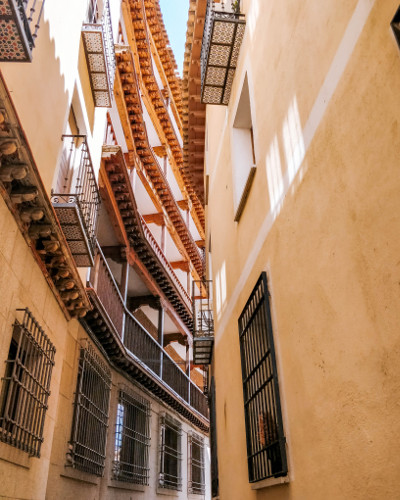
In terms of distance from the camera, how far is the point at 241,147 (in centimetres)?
696

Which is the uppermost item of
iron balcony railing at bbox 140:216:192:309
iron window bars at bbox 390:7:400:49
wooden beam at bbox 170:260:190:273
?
wooden beam at bbox 170:260:190:273

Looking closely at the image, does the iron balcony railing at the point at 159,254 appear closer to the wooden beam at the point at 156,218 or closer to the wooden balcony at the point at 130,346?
the wooden beam at the point at 156,218

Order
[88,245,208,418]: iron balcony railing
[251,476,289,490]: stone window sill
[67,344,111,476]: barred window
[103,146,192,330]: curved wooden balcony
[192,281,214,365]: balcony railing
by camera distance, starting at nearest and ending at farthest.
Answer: [251,476,289,490]: stone window sill < [67,344,111,476]: barred window < [88,245,208,418]: iron balcony railing < [192,281,214,365]: balcony railing < [103,146,192,330]: curved wooden balcony

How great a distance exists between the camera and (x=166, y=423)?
1428 cm

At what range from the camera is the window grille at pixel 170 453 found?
1323cm

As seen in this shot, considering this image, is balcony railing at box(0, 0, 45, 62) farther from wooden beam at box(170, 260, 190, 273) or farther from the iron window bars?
wooden beam at box(170, 260, 190, 273)

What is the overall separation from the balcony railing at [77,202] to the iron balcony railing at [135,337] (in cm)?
144

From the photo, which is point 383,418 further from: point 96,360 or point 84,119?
point 96,360

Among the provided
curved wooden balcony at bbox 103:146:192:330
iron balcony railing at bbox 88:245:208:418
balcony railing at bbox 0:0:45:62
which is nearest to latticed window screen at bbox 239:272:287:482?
balcony railing at bbox 0:0:45:62

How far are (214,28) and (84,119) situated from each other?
283cm

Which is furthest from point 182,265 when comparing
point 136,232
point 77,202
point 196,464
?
point 77,202

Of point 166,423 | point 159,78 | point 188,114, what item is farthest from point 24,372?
point 159,78

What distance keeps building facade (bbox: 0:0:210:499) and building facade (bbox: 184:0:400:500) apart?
231 centimetres

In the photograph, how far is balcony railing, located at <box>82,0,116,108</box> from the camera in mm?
7656
